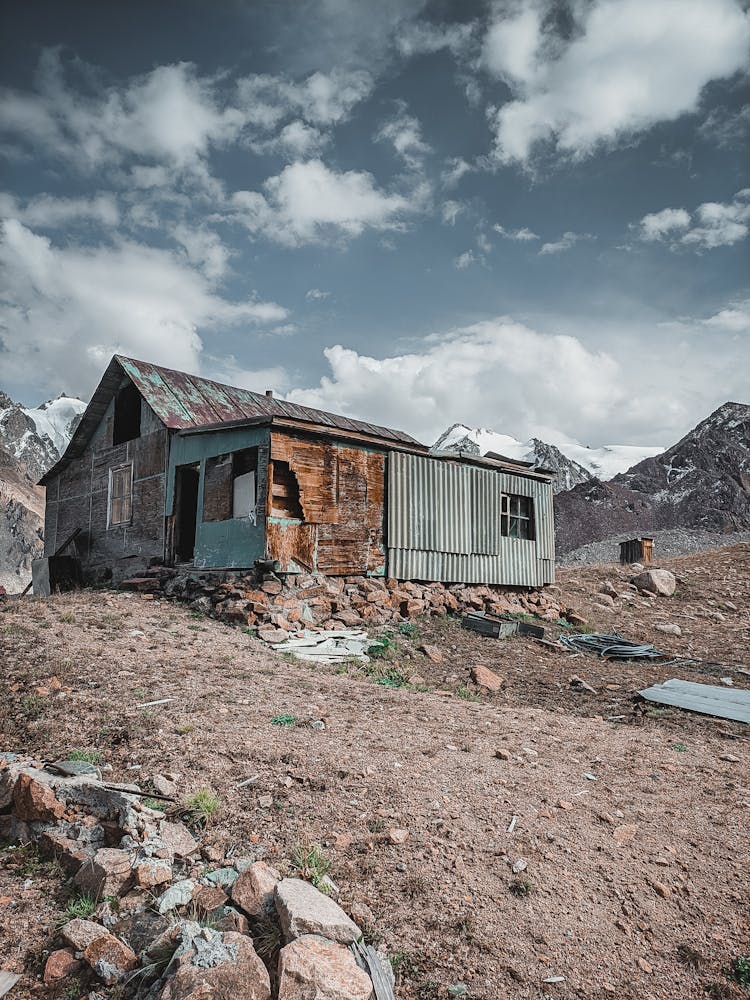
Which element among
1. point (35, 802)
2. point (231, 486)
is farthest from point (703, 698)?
point (231, 486)

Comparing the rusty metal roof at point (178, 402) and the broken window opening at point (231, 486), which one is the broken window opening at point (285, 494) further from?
the rusty metal roof at point (178, 402)

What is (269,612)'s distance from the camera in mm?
9695

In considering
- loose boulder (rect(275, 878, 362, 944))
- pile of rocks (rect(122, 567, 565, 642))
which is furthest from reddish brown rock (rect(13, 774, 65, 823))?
pile of rocks (rect(122, 567, 565, 642))

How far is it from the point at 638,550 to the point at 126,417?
19.6 meters

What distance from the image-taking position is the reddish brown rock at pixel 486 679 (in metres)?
8.02

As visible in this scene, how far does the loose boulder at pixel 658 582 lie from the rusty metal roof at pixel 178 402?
8.32m

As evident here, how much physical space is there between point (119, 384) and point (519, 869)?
15.2 meters

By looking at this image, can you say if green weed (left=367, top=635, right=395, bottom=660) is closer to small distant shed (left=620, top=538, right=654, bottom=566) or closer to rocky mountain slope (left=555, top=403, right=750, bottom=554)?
small distant shed (left=620, top=538, right=654, bottom=566)

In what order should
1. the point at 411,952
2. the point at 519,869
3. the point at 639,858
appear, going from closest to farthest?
the point at 411,952 → the point at 519,869 → the point at 639,858

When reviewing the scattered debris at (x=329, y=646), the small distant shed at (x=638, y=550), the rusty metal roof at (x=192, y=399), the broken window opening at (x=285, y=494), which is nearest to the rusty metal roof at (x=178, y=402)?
the rusty metal roof at (x=192, y=399)

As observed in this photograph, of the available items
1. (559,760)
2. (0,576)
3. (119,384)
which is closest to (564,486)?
(0,576)

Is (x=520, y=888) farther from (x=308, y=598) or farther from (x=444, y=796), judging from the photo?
(x=308, y=598)

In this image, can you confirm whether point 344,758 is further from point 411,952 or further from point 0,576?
point 0,576

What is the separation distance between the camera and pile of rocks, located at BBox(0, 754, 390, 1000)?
2281 millimetres
